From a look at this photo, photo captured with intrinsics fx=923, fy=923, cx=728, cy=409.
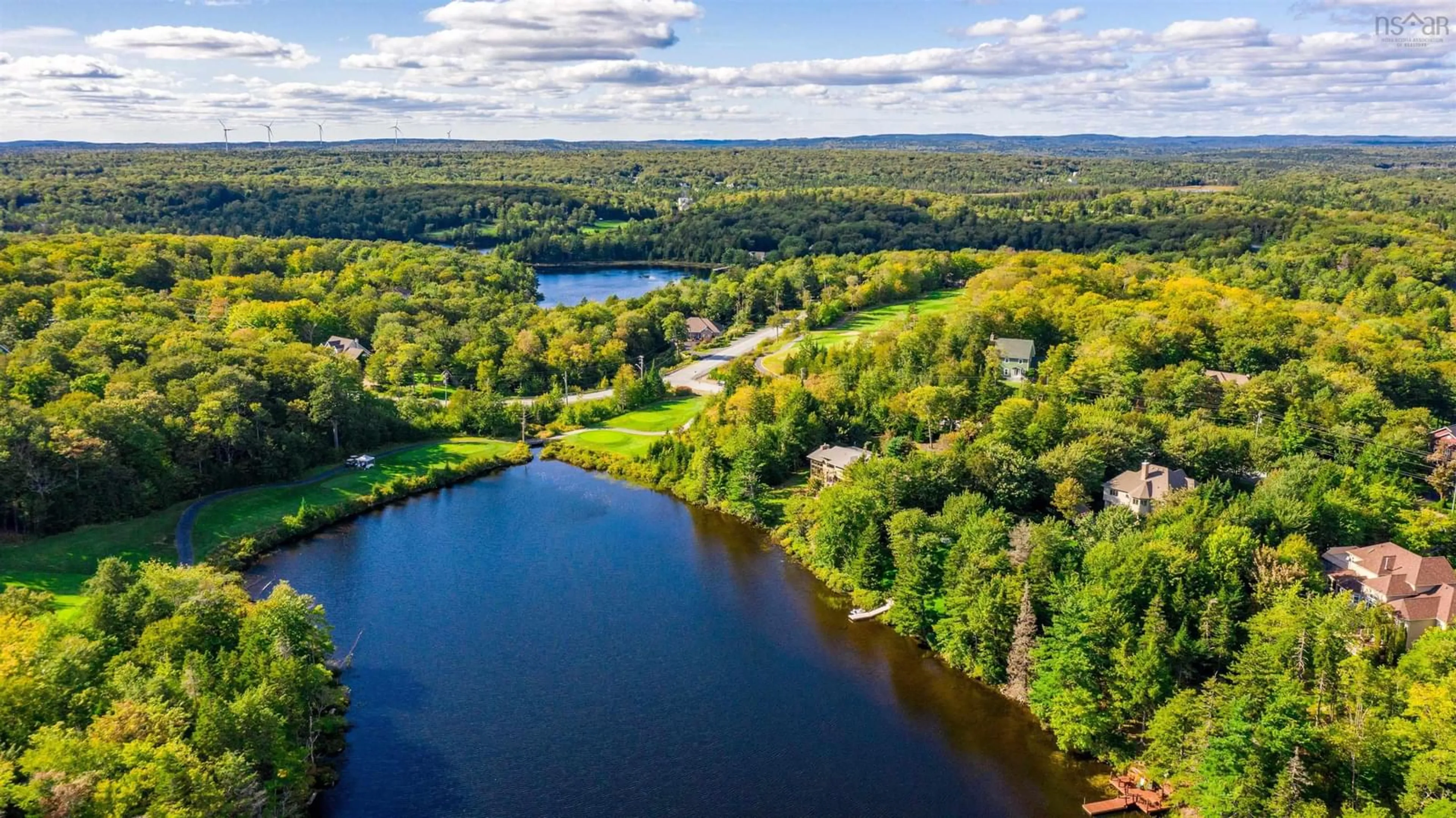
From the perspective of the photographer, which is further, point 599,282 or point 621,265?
point 621,265

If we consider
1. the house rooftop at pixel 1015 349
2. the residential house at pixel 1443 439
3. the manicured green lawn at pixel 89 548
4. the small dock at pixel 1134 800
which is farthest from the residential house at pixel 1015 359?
the manicured green lawn at pixel 89 548

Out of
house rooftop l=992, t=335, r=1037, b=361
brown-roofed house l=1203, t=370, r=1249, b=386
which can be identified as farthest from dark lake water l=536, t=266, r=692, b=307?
brown-roofed house l=1203, t=370, r=1249, b=386

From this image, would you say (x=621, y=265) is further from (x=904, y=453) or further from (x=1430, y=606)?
(x=1430, y=606)

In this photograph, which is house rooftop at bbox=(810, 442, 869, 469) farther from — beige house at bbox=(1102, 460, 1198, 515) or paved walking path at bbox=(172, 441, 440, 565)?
paved walking path at bbox=(172, 441, 440, 565)

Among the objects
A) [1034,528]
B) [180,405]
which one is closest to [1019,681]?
[1034,528]

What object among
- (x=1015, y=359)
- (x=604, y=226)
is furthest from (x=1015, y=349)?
(x=604, y=226)

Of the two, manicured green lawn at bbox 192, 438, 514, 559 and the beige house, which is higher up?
the beige house
